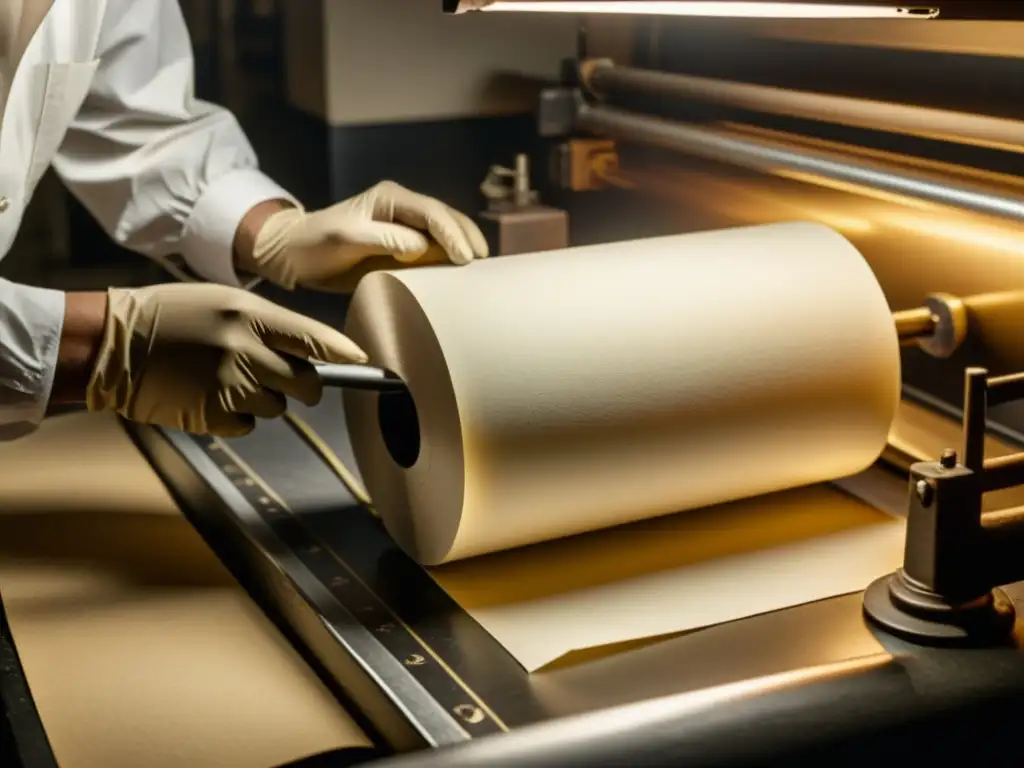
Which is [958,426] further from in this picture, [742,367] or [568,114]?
[568,114]

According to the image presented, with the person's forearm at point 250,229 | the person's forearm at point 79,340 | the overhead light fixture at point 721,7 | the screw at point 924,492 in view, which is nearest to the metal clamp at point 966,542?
the screw at point 924,492

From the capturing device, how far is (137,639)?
1.11m

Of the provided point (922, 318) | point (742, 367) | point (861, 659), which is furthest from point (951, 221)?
point (861, 659)

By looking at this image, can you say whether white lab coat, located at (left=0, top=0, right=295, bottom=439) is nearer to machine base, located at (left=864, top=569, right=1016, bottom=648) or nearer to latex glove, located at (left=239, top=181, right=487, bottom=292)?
latex glove, located at (left=239, top=181, right=487, bottom=292)

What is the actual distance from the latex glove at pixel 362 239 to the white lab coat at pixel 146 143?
0.11 metres

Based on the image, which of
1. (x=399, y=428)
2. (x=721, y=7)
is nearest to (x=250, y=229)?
(x=399, y=428)

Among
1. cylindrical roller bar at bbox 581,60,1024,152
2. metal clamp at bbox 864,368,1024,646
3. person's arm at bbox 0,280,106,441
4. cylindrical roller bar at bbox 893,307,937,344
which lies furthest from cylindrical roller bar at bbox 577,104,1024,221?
person's arm at bbox 0,280,106,441

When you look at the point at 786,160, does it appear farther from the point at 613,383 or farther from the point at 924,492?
the point at 924,492

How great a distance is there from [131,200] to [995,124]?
1191 millimetres

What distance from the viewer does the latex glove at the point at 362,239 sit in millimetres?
1360

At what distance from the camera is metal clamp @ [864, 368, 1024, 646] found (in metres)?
0.89

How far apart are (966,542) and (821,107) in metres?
0.64

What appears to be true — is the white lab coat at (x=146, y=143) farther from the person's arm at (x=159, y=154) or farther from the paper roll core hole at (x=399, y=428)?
the paper roll core hole at (x=399, y=428)

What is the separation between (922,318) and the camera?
1321mm
